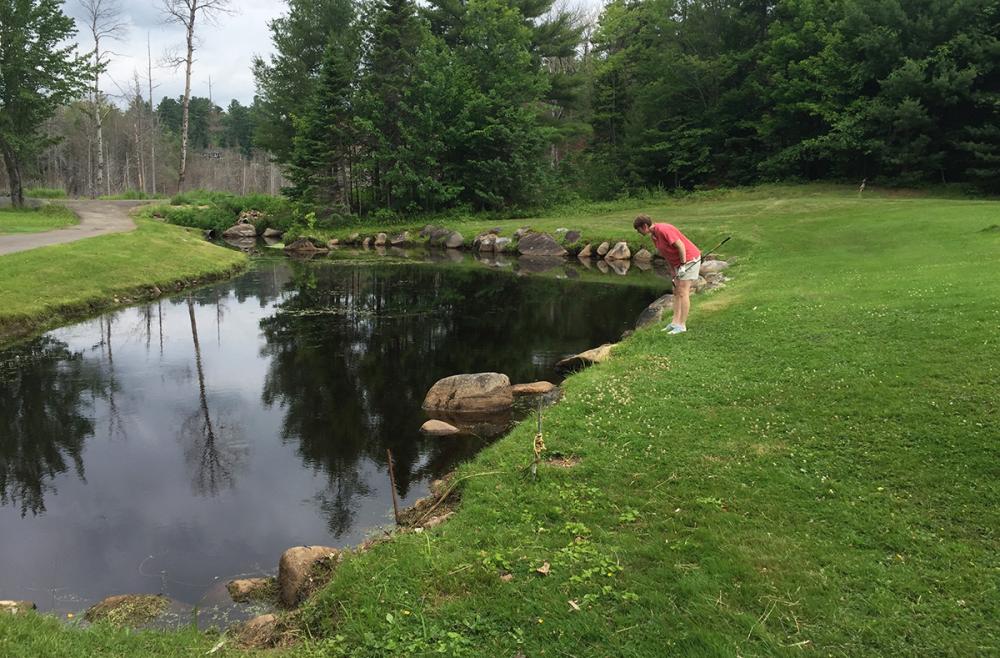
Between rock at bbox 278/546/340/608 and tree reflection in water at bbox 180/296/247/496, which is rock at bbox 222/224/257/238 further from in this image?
rock at bbox 278/546/340/608

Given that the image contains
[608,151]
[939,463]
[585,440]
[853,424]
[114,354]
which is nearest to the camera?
[939,463]

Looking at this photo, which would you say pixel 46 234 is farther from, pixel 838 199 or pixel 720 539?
pixel 838 199

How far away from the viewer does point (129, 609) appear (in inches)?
219

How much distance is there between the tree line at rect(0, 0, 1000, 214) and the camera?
111 feet

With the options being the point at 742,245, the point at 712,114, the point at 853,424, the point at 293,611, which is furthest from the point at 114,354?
the point at 712,114

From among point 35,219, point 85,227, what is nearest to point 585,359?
point 85,227

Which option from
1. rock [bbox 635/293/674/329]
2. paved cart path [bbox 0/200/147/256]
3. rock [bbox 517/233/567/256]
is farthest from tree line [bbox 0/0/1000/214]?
rock [bbox 635/293/674/329]

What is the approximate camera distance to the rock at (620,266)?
2638 cm

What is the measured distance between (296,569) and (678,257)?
7.74m

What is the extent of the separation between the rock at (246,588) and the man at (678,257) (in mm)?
7558

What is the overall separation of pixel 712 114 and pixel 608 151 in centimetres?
890

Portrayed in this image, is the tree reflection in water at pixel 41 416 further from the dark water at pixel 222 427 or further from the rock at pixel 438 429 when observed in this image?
the rock at pixel 438 429

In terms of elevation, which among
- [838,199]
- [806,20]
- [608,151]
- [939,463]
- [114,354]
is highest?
[806,20]

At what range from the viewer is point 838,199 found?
32.4 metres
